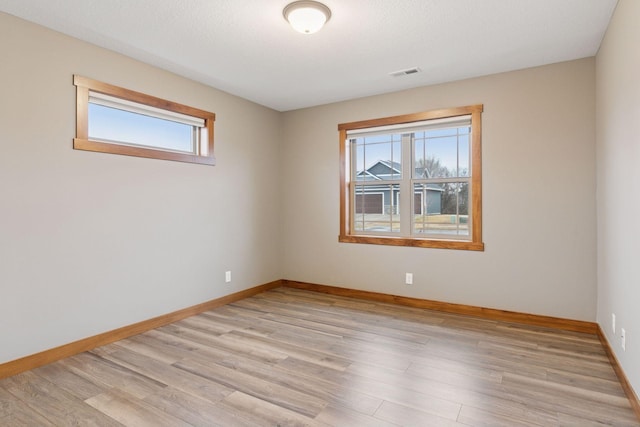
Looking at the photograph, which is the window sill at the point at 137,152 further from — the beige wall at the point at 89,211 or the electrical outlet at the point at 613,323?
the electrical outlet at the point at 613,323

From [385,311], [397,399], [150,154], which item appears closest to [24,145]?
[150,154]

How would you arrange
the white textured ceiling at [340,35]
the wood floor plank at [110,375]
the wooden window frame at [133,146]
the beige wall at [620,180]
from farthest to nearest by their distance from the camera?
the wooden window frame at [133,146] < the white textured ceiling at [340,35] < the wood floor plank at [110,375] < the beige wall at [620,180]

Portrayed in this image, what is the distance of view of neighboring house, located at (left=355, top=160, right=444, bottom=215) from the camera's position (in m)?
4.20

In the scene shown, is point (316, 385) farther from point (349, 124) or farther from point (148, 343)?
point (349, 124)

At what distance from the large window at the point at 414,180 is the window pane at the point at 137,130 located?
1990mm

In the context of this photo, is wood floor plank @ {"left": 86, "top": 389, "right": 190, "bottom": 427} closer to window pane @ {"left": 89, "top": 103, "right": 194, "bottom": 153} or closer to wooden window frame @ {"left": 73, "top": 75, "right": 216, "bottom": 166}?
wooden window frame @ {"left": 73, "top": 75, "right": 216, "bottom": 166}

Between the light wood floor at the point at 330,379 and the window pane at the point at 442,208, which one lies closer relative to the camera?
the light wood floor at the point at 330,379

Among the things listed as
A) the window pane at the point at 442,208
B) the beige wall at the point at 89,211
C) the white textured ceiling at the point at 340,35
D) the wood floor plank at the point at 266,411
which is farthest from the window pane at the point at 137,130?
the window pane at the point at 442,208

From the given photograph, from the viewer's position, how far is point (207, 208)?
4.07 metres

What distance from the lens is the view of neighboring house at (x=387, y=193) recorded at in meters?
4.20

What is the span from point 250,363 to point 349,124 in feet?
10.3

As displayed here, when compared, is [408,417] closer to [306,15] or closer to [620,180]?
[620,180]

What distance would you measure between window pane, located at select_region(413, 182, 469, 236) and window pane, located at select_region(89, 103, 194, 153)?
2745 mm

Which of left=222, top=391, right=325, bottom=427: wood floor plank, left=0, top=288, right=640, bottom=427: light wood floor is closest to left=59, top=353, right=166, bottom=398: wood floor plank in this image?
left=0, top=288, right=640, bottom=427: light wood floor
